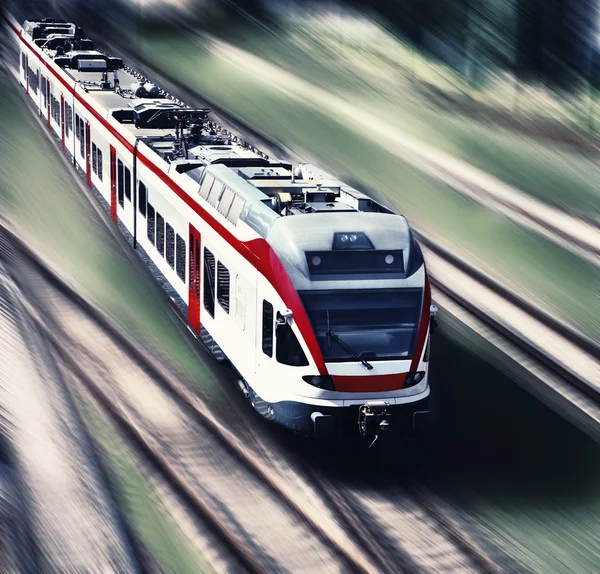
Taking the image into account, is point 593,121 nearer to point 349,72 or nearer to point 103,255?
point 349,72

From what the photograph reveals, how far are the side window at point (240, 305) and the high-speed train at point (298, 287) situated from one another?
0.7 inches

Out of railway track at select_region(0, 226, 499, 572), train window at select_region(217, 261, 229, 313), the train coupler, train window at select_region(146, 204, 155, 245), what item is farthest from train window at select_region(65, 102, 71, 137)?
the train coupler

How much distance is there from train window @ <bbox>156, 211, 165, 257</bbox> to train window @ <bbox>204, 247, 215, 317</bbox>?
138 inches

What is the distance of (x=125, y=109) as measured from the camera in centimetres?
2688

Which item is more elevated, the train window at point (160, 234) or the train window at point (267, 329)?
the train window at point (267, 329)

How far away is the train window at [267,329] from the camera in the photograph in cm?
1578

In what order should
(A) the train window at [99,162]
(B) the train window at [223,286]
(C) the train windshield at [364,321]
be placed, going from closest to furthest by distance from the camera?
1. (C) the train windshield at [364,321]
2. (B) the train window at [223,286]
3. (A) the train window at [99,162]

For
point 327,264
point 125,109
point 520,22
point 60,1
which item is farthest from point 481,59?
point 327,264

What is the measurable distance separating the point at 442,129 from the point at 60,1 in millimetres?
38612

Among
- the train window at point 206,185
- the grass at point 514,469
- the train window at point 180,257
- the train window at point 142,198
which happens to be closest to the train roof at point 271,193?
the train window at point 206,185

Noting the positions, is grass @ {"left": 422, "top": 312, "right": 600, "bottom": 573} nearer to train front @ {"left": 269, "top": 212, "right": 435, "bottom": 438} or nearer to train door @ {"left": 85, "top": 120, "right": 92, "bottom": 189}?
train front @ {"left": 269, "top": 212, "right": 435, "bottom": 438}

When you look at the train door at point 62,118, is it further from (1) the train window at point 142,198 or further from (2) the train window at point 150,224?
(2) the train window at point 150,224

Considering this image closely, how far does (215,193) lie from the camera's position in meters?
18.7

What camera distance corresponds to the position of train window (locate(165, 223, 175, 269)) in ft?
70.3
